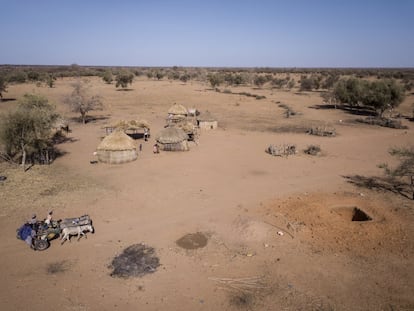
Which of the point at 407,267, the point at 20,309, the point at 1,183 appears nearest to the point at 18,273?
the point at 20,309

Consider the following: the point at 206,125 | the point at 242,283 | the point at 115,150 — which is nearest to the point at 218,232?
the point at 242,283

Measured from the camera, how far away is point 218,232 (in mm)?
12297

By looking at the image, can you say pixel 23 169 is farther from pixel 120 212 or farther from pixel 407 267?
pixel 407 267

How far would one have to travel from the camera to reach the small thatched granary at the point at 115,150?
2000cm

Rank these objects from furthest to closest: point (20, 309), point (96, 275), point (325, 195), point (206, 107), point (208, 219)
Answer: point (206, 107) < point (325, 195) < point (208, 219) < point (96, 275) < point (20, 309)

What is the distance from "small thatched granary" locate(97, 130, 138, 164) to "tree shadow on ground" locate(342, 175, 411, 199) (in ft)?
43.7

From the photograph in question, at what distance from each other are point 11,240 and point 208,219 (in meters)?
7.36

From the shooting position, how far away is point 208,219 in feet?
43.6

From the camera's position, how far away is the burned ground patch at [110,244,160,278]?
9.84 m

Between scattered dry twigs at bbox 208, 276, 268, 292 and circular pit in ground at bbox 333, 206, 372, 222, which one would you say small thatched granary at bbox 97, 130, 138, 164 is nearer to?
scattered dry twigs at bbox 208, 276, 268, 292

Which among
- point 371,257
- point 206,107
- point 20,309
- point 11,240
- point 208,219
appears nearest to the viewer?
point 20,309

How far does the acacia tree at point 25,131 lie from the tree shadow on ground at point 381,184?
18154mm

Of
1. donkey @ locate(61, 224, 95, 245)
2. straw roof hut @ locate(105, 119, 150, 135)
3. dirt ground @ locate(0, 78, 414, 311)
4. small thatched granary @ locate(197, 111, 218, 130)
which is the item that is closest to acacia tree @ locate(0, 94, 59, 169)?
dirt ground @ locate(0, 78, 414, 311)

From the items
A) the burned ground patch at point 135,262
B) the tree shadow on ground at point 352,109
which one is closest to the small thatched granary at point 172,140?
the burned ground patch at point 135,262
